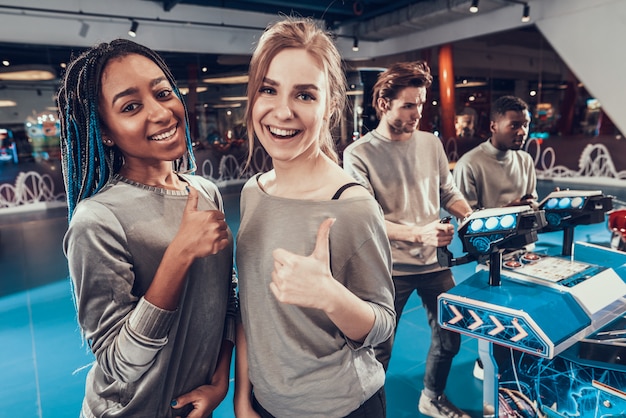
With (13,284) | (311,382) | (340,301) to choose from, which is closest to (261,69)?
(340,301)

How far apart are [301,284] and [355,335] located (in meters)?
0.21

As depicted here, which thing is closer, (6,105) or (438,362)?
(438,362)

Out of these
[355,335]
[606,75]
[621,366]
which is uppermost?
[606,75]

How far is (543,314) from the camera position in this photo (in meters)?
1.31

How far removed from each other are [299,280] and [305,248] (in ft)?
0.42

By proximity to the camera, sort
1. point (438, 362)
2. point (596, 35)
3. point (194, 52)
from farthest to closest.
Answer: point (194, 52), point (596, 35), point (438, 362)

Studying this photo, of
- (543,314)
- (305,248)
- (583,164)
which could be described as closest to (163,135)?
(305,248)

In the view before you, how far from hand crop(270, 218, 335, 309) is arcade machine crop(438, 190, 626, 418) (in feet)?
2.40

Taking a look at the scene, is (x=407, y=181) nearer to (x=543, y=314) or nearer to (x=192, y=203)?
(x=543, y=314)

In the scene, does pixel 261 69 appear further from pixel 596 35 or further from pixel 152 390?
pixel 596 35

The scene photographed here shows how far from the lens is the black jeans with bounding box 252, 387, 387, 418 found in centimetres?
99

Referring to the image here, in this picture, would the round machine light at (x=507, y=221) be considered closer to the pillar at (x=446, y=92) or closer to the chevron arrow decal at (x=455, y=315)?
the chevron arrow decal at (x=455, y=315)

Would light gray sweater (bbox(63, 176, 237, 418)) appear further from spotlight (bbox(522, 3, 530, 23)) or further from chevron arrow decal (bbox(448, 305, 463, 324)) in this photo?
spotlight (bbox(522, 3, 530, 23))

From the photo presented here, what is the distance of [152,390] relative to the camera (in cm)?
95
